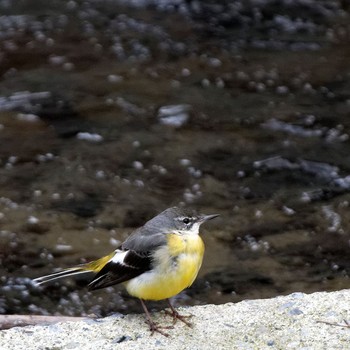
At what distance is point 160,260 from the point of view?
549cm

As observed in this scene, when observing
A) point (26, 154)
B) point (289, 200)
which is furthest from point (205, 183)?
point (26, 154)

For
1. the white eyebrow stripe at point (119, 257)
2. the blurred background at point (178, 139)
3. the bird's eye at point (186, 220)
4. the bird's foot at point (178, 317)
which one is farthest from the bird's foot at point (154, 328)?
the blurred background at point (178, 139)

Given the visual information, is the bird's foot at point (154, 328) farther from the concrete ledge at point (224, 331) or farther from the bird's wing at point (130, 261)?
the bird's wing at point (130, 261)

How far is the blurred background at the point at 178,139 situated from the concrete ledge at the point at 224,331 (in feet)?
5.76

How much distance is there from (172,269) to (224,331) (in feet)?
1.72

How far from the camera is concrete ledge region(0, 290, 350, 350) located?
5.45m

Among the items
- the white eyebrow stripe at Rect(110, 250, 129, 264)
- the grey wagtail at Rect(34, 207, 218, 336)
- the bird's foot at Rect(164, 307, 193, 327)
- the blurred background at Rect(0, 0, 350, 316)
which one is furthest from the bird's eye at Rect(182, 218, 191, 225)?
the blurred background at Rect(0, 0, 350, 316)

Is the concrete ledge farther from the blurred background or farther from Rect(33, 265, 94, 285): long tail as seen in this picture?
the blurred background

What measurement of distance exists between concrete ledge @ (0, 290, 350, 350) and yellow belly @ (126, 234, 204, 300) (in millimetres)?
284

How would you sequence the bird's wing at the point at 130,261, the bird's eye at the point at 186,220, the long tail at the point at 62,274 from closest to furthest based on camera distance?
the bird's wing at the point at 130,261, the bird's eye at the point at 186,220, the long tail at the point at 62,274

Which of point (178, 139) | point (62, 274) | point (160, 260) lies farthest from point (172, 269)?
point (178, 139)

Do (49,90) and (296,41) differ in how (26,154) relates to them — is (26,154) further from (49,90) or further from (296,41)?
(296,41)

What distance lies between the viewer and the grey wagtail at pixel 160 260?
5.49 m

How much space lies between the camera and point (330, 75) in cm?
1166
